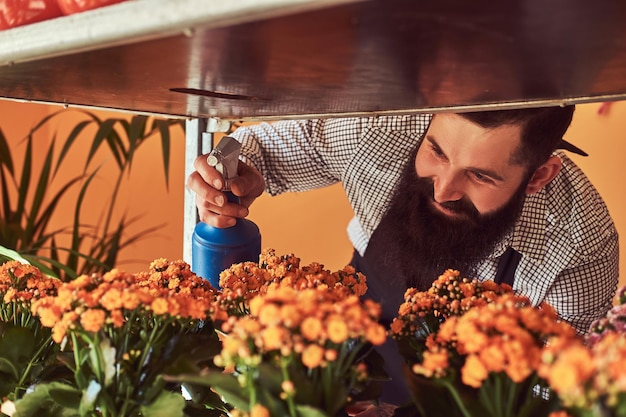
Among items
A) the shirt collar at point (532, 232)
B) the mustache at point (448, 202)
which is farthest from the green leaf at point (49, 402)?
the shirt collar at point (532, 232)

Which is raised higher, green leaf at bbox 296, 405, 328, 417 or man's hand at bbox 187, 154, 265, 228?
green leaf at bbox 296, 405, 328, 417

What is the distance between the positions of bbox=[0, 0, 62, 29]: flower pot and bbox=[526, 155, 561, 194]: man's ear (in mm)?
825

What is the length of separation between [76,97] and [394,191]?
2.45 ft

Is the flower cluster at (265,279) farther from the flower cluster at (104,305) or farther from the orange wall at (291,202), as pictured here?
the orange wall at (291,202)

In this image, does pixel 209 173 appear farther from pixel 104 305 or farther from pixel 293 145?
pixel 293 145

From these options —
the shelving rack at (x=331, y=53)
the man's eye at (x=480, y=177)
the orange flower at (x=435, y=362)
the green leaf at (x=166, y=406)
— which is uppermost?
the shelving rack at (x=331, y=53)

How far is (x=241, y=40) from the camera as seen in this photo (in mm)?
433

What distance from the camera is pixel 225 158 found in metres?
0.87

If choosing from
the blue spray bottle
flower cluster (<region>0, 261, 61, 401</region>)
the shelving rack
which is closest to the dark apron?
the blue spray bottle

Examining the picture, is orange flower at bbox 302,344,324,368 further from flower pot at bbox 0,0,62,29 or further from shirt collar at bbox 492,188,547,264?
shirt collar at bbox 492,188,547,264

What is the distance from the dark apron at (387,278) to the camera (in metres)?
1.29

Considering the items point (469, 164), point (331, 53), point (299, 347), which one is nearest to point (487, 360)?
point (299, 347)

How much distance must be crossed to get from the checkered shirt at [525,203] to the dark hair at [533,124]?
0.54 feet

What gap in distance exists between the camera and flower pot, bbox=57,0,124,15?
50 centimetres
